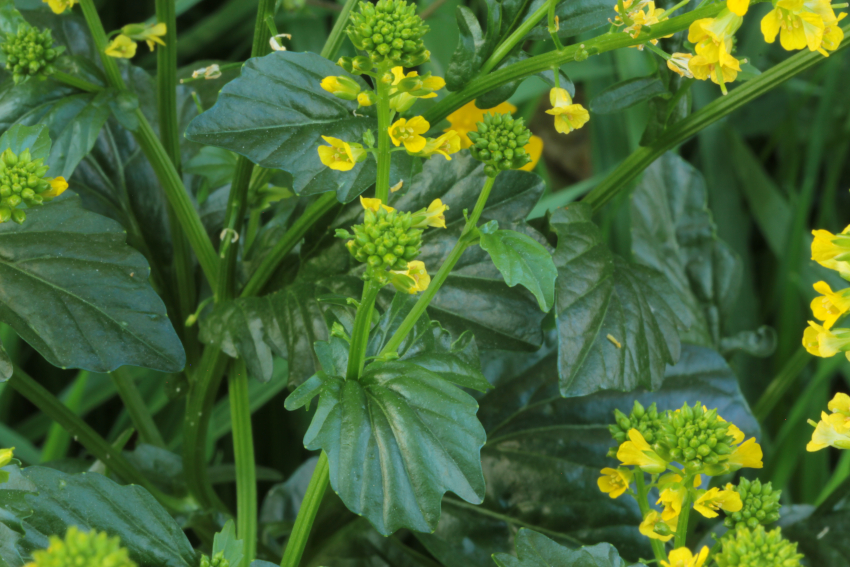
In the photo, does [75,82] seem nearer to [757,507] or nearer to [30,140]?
[30,140]

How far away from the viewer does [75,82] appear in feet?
2.18

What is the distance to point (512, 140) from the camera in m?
0.55

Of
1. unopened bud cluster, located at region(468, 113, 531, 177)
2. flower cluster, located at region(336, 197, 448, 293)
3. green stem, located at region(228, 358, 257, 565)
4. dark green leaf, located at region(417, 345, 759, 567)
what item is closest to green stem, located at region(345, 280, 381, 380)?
flower cluster, located at region(336, 197, 448, 293)

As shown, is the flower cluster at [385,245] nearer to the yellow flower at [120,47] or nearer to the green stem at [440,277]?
the green stem at [440,277]

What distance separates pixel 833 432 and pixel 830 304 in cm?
9

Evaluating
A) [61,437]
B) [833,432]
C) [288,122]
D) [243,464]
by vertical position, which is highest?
[288,122]

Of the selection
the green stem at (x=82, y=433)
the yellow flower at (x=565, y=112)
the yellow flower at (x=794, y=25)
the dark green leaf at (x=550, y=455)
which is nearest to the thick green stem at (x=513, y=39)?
the yellow flower at (x=565, y=112)

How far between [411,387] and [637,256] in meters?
0.51

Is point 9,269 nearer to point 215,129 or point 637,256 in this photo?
point 215,129

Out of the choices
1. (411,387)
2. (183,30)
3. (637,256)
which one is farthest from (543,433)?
(183,30)

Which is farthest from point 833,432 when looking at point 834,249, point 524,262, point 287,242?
point 287,242

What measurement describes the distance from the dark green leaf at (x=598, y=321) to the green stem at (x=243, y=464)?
313mm

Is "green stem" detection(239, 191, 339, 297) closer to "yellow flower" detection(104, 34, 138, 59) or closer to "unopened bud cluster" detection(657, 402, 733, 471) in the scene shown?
"yellow flower" detection(104, 34, 138, 59)

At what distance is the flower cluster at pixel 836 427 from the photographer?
50cm
